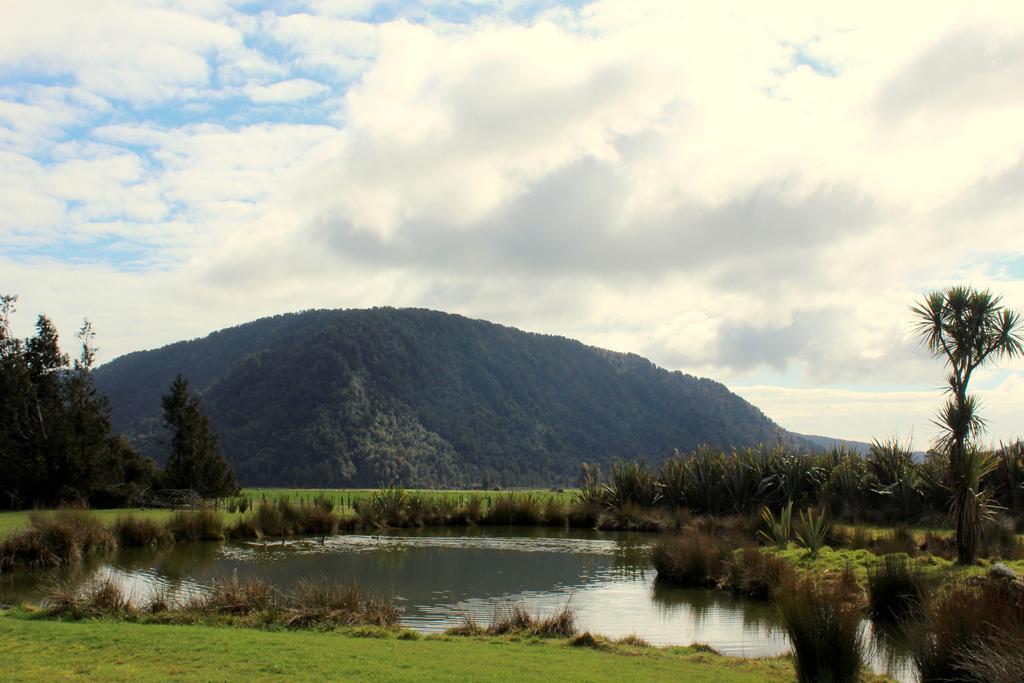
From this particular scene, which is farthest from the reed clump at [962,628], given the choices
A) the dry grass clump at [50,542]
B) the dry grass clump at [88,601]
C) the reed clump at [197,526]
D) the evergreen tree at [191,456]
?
the evergreen tree at [191,456]

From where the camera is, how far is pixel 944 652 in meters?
8.68

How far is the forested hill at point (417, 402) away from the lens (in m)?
100

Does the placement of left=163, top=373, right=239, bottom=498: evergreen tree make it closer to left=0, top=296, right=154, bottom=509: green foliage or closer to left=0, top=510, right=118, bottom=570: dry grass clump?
left=0, top=296, right=154, bottom=509: green foliage

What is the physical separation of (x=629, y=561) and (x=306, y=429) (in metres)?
81.2

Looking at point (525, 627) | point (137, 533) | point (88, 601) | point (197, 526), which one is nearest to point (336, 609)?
point (525, 627)

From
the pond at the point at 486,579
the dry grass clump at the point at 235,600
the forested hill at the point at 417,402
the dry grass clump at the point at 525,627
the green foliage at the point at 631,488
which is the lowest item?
the pond at the point at 486,579

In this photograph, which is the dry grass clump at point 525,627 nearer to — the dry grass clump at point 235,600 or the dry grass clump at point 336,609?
the dry grass clump at point 336,609

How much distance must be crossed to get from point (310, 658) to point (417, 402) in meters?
109

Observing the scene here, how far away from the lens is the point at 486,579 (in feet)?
62.5

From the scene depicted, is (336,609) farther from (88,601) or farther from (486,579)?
(486,579)

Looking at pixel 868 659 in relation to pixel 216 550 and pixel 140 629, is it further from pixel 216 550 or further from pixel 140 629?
pixel 216 550

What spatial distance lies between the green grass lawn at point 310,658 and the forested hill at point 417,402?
3282 inches

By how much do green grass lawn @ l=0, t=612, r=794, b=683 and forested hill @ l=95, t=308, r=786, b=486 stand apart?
83373mm

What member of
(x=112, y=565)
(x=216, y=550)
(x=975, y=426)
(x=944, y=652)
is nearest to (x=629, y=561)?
(x=975, y=426)
